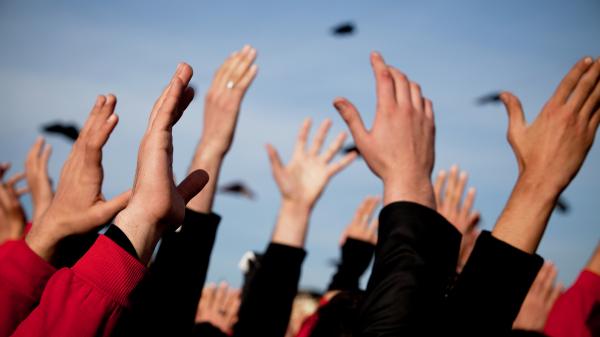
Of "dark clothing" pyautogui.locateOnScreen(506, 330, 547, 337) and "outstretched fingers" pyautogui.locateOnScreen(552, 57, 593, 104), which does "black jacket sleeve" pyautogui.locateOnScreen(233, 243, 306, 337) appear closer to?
"dark clothing" pyautogui.locateOnScreen(506, 330, 547, 337)

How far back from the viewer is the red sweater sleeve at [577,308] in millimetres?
2818

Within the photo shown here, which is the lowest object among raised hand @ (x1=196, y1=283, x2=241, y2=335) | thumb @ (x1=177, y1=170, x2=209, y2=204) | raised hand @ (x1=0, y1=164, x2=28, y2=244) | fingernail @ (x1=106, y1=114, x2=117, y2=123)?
raised hand @ (x1=196, y1=283, x2=241, y2=335)

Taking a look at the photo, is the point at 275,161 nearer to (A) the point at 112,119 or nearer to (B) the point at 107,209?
(A) the point at 112,119

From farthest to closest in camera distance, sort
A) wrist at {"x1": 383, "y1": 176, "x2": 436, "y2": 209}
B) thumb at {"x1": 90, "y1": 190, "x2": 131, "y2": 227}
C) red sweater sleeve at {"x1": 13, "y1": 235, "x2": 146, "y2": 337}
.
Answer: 1. thumb at {"x1": 90, "y1": 190, "x2": 131, "y2": 227}
2. wrist at {"x1": 383, "y1": 176, "x2": 436, "y2": 209}
3. red sweater sleeve at {"x1": 13, "y1": 235, "x2": 146, "y2": 337}

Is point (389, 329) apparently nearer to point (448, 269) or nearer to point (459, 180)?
point (448, 269)

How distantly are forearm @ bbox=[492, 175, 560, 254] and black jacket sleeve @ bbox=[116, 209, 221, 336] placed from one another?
1.55 meters

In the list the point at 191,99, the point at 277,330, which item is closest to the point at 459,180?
the point at 277,330

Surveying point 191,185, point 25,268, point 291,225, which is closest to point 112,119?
point 25,268

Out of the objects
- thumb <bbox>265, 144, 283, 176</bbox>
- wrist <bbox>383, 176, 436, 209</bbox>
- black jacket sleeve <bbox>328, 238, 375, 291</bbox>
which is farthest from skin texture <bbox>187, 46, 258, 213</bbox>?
wrist <bbox>383, 176, 436, 209</bbox>

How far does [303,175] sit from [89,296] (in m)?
2.58

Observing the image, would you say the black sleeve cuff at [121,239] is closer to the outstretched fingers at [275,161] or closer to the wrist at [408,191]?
the wrist at [408,191]

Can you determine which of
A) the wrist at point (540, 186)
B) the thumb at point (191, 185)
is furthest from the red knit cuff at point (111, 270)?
the wrist at point (540, 186)

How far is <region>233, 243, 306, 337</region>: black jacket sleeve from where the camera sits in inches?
131

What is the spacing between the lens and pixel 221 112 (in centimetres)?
404
